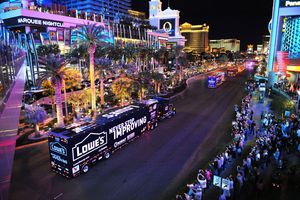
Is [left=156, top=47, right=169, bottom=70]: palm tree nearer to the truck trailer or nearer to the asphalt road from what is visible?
the asphalt road

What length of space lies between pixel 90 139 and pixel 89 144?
0.38 metres

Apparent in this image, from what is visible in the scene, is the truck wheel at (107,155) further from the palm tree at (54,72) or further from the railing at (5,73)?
the palm tree at (54,72)

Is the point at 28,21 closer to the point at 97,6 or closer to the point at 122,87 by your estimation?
the point at 122,87

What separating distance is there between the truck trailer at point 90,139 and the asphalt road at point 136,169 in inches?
30.4

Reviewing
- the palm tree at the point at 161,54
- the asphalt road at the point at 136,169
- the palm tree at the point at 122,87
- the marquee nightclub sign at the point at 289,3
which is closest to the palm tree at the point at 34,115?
the asphalt road at the point at 136,169

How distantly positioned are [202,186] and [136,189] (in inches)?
168

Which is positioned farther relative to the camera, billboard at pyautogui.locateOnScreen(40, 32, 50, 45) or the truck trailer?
billboard at pyautogui.locateOnScreen(40, 32, 50, 45)

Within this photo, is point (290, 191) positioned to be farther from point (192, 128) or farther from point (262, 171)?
point (192, 128)

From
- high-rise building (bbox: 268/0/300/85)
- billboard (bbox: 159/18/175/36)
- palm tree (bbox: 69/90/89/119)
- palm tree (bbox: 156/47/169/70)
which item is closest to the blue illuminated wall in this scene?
high-rise building (bbox: 268/0/300/85)

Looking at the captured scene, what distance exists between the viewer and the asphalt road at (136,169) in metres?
14.5

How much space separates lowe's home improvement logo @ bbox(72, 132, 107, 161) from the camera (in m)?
15.6

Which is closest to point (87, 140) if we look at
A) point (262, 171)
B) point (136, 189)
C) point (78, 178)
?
point (78, 178)

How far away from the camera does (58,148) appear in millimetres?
15570

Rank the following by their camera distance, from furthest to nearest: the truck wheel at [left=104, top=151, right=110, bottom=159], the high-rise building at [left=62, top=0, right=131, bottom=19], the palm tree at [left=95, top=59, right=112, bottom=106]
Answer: the high-rise building at [left=62, top=0, right=131, bottom=19], the palm tree at [left=95, top=59, right=112, bottom=106], the truck wheel at [left=104, top=151, right=110, bottom=159]
